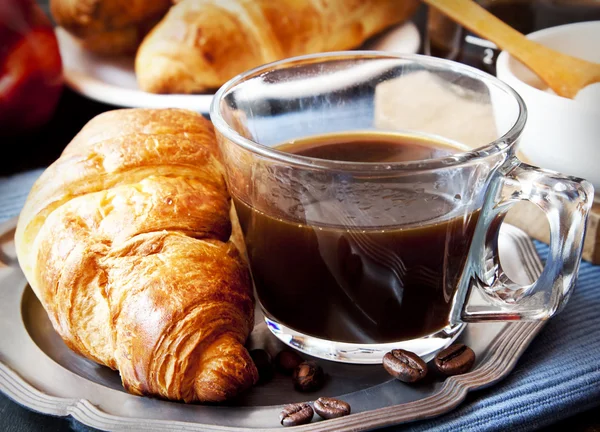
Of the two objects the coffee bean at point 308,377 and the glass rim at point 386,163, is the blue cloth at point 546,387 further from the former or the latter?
the glass rim at point 386,163

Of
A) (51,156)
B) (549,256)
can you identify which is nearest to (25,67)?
(51,156)

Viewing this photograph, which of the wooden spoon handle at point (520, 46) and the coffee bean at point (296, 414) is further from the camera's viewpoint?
the wooden spoon handle at point (520, 46)

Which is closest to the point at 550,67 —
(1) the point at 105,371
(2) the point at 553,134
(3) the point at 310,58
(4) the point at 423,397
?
(2) the point at 553,134

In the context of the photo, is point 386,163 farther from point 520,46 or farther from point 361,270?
point 520,46

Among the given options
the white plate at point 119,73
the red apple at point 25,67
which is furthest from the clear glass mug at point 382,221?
the red apple at point 25,67

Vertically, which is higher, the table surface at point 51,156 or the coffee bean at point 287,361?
the coffee bean at point 287,361

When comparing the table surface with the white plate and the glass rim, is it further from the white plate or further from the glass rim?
the glass rim

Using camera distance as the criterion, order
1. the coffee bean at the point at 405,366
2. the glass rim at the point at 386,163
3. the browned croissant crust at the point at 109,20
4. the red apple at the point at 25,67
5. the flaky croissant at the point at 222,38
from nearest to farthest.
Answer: the glass rim at the point at 386,163, the coffee bean at the point at 405,366, the red apple at the point at 25,67, the flaky croissant at the point at 222,38, the browned croissant crust at the point at 109,20
